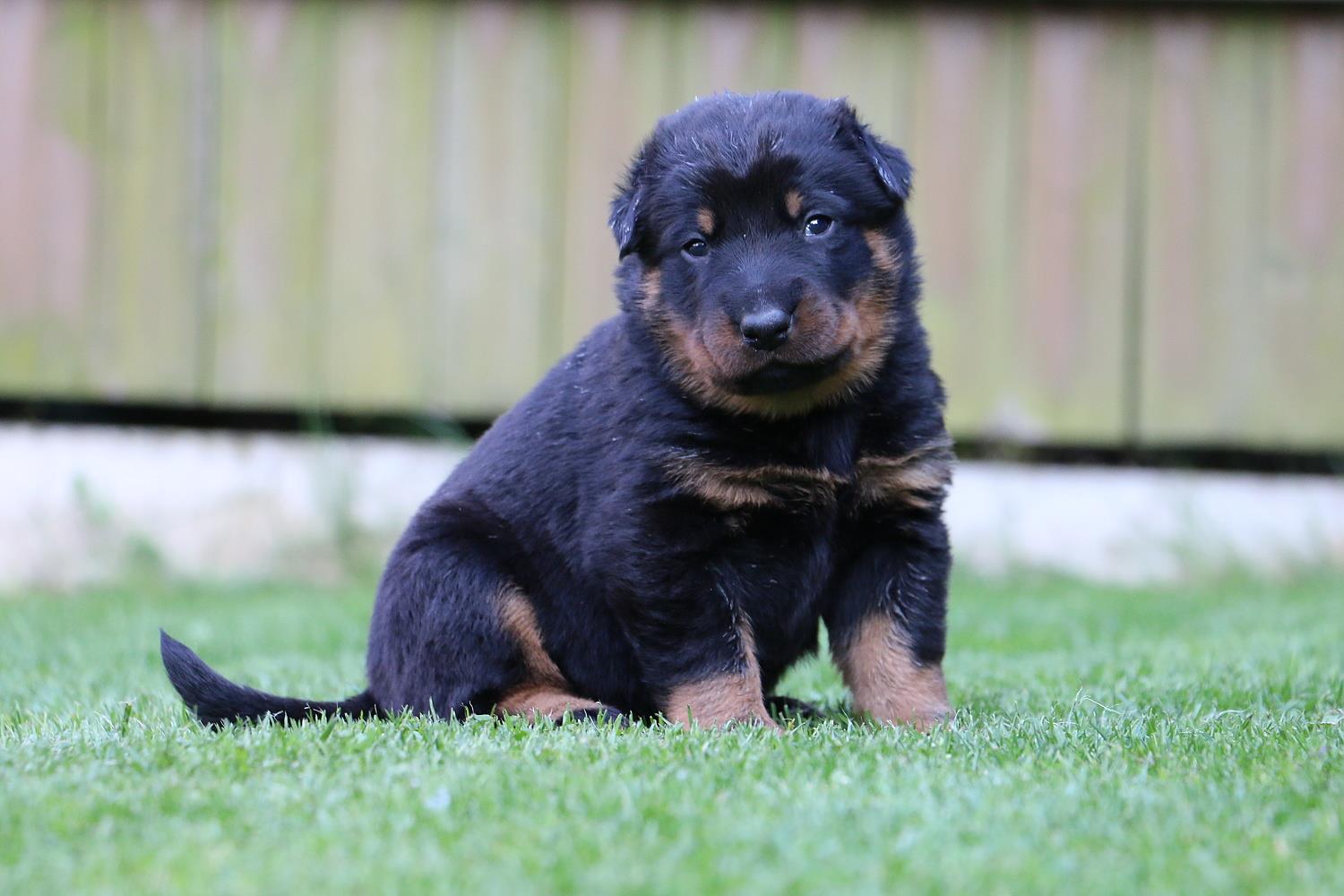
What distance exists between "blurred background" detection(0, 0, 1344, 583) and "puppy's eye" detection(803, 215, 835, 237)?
3.46 metres

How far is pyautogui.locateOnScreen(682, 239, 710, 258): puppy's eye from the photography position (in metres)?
3.07

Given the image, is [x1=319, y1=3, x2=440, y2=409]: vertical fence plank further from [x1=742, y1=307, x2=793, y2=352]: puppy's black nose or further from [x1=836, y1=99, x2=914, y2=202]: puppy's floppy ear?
[x1=742, y1=307, x2=793, y2=352]: puppy's black nose

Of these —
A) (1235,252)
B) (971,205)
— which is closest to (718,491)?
(971,205)

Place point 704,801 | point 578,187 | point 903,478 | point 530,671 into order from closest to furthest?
point 704,801
point 903,478
point 530,671
point 578,187

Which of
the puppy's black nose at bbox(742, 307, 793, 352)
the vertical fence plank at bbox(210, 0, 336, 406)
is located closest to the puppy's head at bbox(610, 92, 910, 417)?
the puppy's black nose at bbox(742, 307, 793, 352)

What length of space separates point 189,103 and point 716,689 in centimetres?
458

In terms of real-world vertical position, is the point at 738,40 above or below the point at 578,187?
above

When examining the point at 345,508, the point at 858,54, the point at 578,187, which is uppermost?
the point at 858,54

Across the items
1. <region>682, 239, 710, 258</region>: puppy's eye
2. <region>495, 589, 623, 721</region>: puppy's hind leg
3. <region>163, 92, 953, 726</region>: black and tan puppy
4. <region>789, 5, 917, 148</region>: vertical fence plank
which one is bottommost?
<region>495, 589, 623, 721</region>: puppy's hind leg

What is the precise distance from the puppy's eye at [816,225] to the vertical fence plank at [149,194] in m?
4.10

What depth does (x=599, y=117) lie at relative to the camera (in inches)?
255

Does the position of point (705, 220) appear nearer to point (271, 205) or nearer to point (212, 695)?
point (212, 695)

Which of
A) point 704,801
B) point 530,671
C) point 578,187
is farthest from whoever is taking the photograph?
point 578,187

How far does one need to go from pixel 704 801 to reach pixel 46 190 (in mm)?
5286
